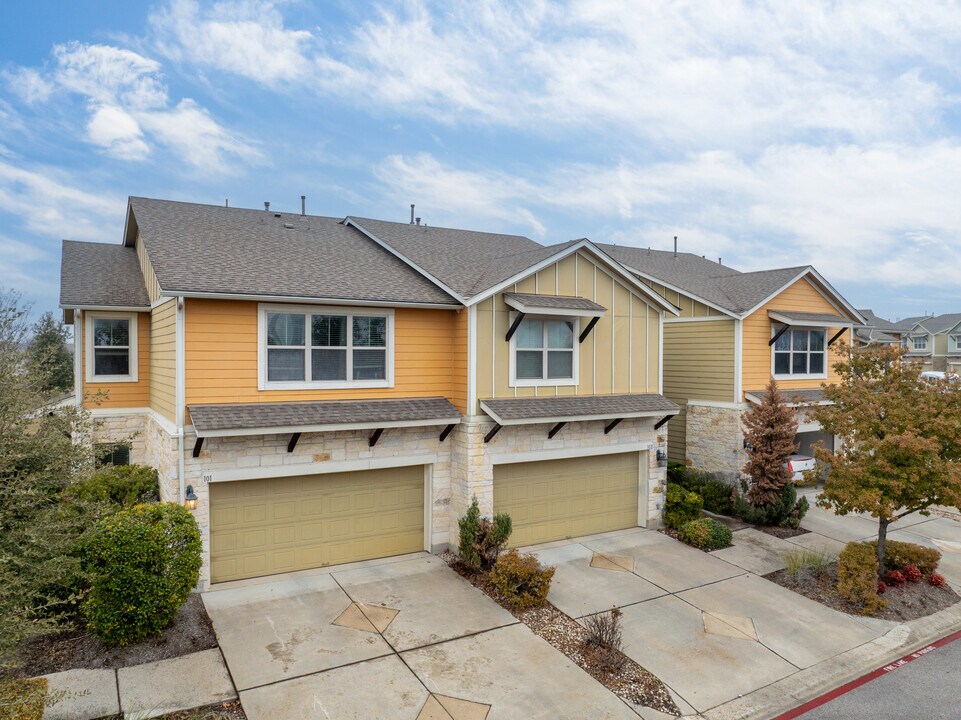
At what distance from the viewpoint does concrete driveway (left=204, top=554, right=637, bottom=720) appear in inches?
264

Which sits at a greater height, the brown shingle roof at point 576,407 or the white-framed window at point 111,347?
the white-framed window at point 111,347

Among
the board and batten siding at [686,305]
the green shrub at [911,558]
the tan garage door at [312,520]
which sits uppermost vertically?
the board and batten siding at [686,305]

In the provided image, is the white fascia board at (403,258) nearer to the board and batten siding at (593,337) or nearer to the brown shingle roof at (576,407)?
the board and batten siding at (593,337)

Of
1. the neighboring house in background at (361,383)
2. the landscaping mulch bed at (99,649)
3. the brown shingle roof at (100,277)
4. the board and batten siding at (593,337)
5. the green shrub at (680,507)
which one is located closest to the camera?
Answer: the landscaping mulch bed at (99,649)

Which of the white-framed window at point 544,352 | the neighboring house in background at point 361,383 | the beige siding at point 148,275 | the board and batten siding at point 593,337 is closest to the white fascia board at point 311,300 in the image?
the neighboring house in background at point 361,383

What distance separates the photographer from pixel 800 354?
57.4 ft

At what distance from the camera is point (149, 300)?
13.1 meters

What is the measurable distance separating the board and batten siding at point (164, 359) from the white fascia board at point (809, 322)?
1549 cm

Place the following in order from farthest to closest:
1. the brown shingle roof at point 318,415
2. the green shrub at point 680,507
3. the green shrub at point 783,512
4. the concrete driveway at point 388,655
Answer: the green shrub at point 783,512
the green shrub at point 680,507
the brown shingle roof at point 318,415
the concrete driveway at point 388,655

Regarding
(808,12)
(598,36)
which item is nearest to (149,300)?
(598,36)

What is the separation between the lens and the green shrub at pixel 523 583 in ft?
30.8

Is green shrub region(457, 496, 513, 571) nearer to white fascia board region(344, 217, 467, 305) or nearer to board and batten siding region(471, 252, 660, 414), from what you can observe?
board and batten siding region(471, 252, 660, 414)

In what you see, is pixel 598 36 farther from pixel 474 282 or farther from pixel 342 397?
pixel 342 397

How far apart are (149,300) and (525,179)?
22.4m
